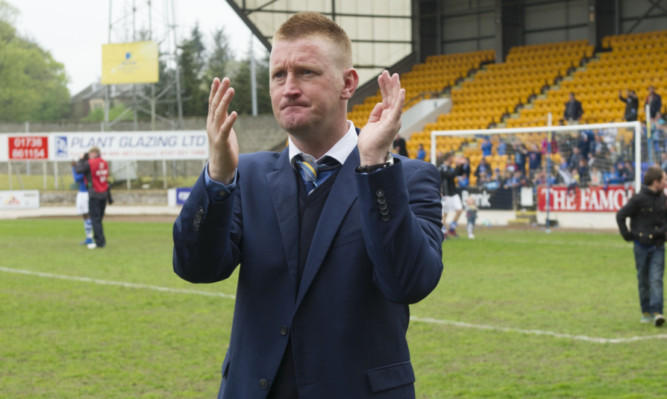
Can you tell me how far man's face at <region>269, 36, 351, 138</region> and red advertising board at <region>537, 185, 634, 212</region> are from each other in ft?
67.0

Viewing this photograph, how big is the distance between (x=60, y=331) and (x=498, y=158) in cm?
1619

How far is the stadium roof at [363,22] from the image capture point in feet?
112

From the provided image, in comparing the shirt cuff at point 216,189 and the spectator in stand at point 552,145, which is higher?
the spectator in stand at point 552,145

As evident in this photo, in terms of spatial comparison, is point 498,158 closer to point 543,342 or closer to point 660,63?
point 660,63

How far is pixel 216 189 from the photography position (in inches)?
101

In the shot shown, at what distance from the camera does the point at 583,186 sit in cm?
2284

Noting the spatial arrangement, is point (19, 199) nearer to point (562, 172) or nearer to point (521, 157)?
point (521, 157)

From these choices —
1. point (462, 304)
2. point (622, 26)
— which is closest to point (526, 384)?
point (462, 304)

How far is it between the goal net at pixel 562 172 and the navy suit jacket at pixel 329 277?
19589 millimetres

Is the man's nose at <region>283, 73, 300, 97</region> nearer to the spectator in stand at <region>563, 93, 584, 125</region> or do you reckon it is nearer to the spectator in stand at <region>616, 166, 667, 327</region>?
the spectator in stand at <region>616, 166, 667, 327</region>

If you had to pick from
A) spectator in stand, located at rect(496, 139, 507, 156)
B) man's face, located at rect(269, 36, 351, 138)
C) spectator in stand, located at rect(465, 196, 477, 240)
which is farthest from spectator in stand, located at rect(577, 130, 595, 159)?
man's face, located at rect(269, 36, 351, 138)

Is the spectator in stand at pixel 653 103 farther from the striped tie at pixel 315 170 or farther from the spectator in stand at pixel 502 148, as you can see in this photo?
the striped tie at pixel 315 170

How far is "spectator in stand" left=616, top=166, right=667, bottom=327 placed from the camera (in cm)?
1013

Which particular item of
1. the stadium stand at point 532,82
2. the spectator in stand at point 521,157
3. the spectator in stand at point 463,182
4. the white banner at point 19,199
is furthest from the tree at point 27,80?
the spectator in stand at point 521,157
